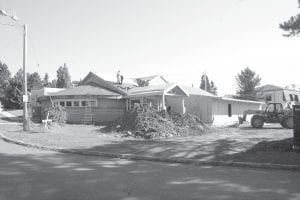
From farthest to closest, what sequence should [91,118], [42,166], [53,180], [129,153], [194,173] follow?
[91,118]
[129,153]
[42,166]
[194,173]
[53,180]

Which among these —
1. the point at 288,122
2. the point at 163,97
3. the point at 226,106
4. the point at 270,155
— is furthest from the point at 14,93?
the point at 270,155

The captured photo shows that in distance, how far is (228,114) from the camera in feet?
112

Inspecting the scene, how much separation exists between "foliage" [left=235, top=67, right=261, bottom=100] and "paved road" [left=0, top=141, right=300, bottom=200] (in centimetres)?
6291

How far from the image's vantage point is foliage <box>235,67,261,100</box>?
69125mm

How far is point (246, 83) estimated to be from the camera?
70.3 m

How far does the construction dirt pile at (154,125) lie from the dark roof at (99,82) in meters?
11.7

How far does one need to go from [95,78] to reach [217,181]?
32.3m

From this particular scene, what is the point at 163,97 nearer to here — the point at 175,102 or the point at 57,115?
the point at 175,102

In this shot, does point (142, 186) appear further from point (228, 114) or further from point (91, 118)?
point (228, 114)

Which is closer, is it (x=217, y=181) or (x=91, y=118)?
(x=217, y=181)

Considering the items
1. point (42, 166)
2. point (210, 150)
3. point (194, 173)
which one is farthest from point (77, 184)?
point (210, 150)

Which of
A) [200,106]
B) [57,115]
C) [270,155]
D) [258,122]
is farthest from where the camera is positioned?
[200,106]

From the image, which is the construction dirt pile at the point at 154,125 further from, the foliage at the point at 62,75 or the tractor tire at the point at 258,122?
the foliage at the point at 62,75

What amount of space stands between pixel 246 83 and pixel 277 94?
1124cm
